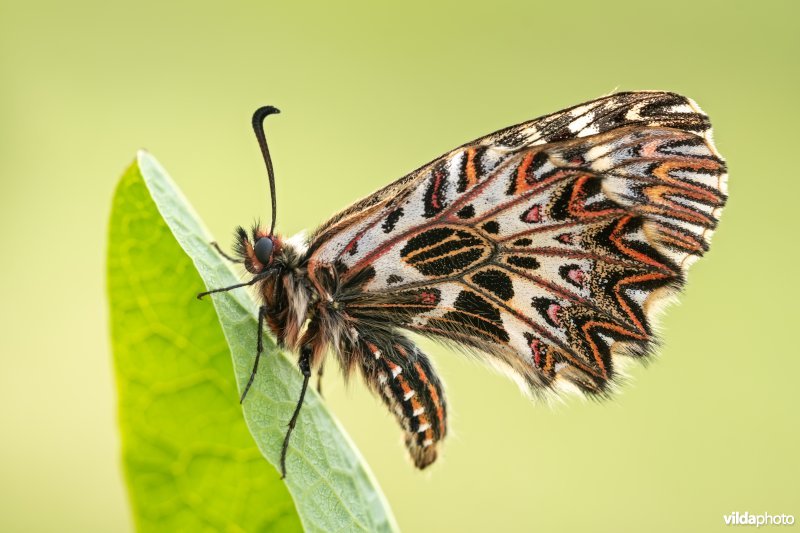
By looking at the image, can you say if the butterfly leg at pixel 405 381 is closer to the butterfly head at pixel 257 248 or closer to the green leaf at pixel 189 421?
the butterfly head at pixel 257 248

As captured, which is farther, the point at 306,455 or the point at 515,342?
the point at 515,342

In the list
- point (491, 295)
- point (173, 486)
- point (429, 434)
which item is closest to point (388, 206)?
point (491, 295)

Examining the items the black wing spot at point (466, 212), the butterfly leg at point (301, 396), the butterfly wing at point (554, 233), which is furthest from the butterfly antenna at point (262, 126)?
the black wing spot at point (466, 212)

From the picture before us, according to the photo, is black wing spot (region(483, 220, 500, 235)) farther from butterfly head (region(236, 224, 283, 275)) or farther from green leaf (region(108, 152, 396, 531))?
green leaf (region(108, 152, 396, 531))

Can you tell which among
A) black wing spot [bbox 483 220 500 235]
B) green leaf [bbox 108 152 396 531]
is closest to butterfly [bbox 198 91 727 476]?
black wing spot [bbox 483 220 500 235]

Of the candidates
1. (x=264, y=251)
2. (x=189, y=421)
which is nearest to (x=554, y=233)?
(x=264, y=251)

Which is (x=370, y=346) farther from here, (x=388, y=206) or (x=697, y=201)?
(x=697, y=201)

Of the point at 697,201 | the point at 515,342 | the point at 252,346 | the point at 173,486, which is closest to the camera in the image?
the point at 173,486

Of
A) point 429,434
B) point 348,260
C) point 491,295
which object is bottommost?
point 429,434
